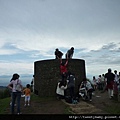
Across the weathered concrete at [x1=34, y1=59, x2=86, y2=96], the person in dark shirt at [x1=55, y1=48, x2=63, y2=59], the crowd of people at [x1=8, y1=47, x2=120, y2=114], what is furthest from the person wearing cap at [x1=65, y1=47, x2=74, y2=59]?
the person in dark shirt at [x1=55, y1=48, x2=63, y2=59]

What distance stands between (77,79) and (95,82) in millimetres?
5672

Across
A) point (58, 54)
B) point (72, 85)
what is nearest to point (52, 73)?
point (58, 54)

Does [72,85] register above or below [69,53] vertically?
below

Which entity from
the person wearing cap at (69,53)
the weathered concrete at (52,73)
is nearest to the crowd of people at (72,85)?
the person wearing cap at (69,53)

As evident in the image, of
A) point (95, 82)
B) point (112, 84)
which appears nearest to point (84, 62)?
point (112, 84)

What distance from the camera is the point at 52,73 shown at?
12930 millimetres

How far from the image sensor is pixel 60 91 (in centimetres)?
1177

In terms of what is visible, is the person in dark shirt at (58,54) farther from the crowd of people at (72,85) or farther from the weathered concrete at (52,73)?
the weathered concrete at (52,73)

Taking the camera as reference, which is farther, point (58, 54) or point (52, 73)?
point (58, 54)

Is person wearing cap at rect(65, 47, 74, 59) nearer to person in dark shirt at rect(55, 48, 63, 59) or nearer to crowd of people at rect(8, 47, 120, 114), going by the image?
crowd of people at rect(8, 47, 120, 114)

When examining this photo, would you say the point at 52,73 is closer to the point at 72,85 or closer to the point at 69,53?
the point at 69,53

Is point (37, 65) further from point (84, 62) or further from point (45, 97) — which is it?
point (84, 62)

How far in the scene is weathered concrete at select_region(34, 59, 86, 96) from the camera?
12859 millimetres

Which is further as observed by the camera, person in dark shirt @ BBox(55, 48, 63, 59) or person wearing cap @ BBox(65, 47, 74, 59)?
person in dark shirt @ BBox(55, 48, 63, 59)
